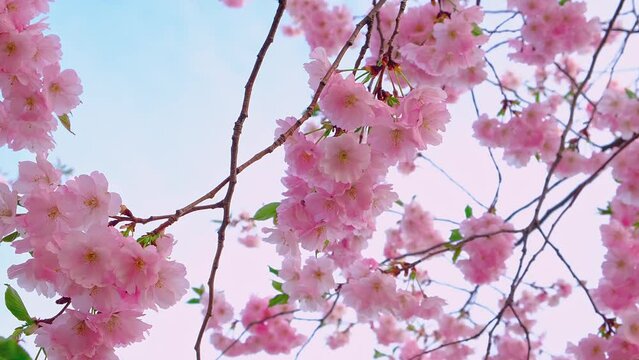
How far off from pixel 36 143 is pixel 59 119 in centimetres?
11

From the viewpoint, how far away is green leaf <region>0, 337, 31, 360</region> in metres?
0.66

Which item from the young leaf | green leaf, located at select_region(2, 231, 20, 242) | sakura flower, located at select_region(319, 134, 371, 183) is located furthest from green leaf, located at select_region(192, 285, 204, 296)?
sakura flower, located at select_region(319, 134, 371, 183)

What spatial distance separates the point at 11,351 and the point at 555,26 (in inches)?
146

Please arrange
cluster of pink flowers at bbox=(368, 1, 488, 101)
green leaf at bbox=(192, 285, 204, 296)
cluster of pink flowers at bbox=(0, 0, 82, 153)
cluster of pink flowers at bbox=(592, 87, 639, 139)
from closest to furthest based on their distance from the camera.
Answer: cluster of pink flowers at bbox=(0, 0, 82, 153) → cluster of pink flowers at bbox=(368, 1, 488, 101) → cluster of pink flowers at bbox=(592, 87, 639, 139) → green leaf at bbox=(192, 285, 204, 296)

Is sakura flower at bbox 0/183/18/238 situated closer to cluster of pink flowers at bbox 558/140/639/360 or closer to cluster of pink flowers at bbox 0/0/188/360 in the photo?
cluster of pink flowers at bbox 0/0/188/360

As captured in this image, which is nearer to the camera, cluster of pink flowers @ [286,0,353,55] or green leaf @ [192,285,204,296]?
green leaf @ [192,285,204,296]

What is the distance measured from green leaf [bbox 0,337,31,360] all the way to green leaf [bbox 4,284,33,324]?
0.68 meters

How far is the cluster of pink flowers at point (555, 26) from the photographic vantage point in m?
3.52

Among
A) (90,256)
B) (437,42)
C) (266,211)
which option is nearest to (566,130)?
(437,42)

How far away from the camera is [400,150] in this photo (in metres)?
1.21

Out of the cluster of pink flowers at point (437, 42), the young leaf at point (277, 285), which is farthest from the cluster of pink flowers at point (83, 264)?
the young leaf at point (277, 285)

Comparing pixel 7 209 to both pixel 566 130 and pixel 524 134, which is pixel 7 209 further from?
pixel 524 134

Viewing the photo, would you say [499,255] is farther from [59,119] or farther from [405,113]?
[59,119]

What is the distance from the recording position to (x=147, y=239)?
3.85ft
